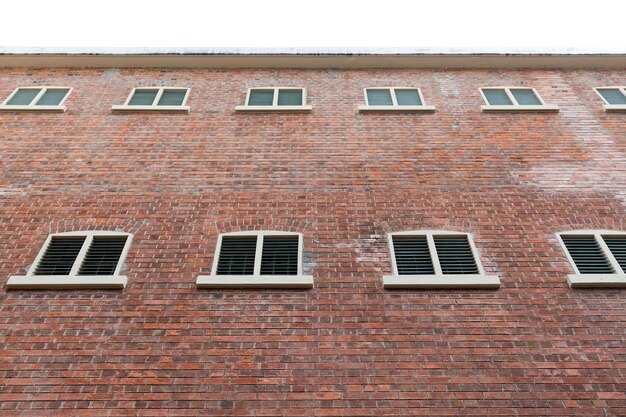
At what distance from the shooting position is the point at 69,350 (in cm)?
601

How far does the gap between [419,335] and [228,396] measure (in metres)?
2.53

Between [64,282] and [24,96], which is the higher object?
[24,96]

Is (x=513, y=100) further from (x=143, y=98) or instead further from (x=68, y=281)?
(x=68, y=281)

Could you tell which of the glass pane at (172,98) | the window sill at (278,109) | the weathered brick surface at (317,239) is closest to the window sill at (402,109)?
the weathered brick surface at (317,239)

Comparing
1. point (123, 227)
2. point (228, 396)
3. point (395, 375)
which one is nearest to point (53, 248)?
point (123, 227)

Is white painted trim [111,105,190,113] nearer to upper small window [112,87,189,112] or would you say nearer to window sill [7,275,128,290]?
upper small window [112,87,189,112]

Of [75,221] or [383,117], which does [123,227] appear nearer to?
[75,221]

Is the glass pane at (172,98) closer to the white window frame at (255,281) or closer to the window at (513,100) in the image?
the white window frame at (255,281)

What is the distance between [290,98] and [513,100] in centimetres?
496

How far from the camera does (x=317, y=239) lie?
749cm

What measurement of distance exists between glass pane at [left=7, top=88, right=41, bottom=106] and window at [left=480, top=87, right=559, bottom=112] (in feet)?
32.7

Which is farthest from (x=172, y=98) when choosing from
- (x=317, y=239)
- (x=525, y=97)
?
(x=525, y=97)

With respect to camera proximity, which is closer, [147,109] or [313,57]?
[147,109]

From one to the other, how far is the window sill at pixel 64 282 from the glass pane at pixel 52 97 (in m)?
5.14
